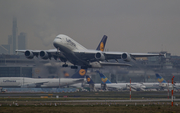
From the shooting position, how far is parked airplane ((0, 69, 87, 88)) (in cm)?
8800

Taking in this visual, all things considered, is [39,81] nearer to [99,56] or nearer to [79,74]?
[79,74]

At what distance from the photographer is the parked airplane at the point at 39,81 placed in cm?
8800

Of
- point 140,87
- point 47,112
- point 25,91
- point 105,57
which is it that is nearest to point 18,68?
point 25,91

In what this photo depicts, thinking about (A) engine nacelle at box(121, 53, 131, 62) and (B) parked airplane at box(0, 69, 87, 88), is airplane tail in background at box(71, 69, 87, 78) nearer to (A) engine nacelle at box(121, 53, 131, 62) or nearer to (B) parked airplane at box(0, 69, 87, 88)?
(B) parked airplane at box(0, 69, 87, 88)

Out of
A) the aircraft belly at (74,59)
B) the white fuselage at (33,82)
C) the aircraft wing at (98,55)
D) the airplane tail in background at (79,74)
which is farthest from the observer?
the airplane tail in background at (79,74)

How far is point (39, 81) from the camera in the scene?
91875mm

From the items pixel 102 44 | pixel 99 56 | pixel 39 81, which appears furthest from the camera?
pixel 39 81

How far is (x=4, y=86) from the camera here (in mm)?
88062

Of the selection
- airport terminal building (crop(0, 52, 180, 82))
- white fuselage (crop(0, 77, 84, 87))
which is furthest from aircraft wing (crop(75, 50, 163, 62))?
white fuselage (crop(0, 77, 84, 87))

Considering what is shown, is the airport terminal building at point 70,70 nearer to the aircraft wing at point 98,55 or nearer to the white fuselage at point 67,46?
the white fuselage at point 67,46

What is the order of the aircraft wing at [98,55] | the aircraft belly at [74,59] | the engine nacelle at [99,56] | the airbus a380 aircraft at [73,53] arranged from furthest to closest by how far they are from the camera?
1. the engine nacelle at [99,56]
2. the aircraft wing at [98,55]
3. the aircraft belly at [74,59]
4. the airbus a380 aircraft at [73,53]

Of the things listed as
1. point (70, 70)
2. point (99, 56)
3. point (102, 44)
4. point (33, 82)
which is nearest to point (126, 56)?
point (99, 56)

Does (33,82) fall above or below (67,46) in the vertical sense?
below

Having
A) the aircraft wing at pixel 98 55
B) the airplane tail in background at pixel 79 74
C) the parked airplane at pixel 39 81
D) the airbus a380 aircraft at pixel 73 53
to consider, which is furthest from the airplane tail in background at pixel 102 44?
the airplane tail in background at pixel 79 74
